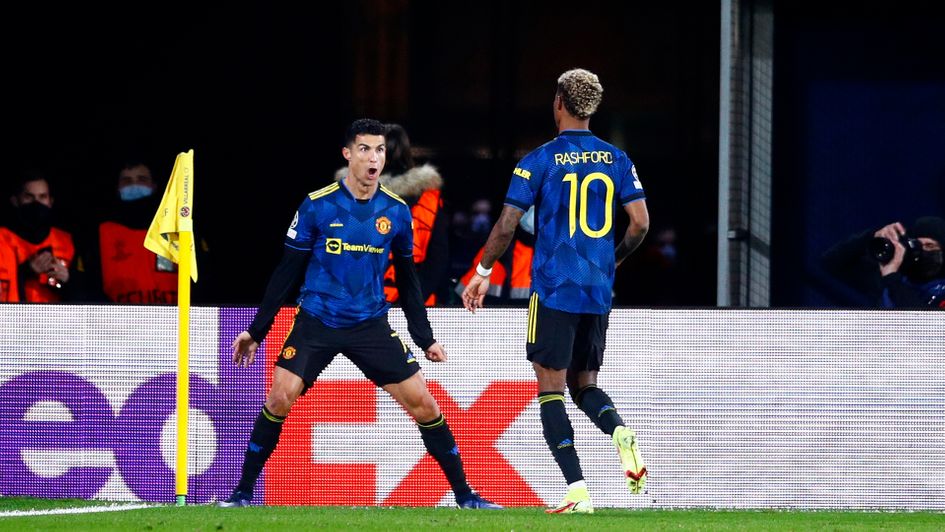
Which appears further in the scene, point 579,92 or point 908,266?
point 908,266

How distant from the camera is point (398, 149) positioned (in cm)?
1051

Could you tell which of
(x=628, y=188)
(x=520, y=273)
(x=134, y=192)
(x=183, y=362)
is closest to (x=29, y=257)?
(x=134, y=192)

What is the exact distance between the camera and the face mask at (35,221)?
38.2 feet

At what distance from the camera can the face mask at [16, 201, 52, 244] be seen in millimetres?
11648

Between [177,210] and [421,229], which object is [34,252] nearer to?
[421,229]

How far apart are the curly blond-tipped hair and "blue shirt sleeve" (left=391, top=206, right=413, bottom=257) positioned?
1.06 meters

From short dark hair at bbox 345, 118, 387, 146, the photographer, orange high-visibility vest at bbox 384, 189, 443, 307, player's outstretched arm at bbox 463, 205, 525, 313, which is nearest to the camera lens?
player's outstretched arm at bbox 463, 205, 525, 313

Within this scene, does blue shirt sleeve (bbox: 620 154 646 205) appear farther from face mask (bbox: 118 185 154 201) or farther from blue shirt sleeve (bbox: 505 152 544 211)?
face mask (bbox: 118 185 154 201)

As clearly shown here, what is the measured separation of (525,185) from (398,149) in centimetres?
272

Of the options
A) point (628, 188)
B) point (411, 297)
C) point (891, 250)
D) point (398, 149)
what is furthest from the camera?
point (891, 250)

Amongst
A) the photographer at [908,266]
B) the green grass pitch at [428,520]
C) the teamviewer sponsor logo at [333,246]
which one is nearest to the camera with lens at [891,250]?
the photographer at [908,266]

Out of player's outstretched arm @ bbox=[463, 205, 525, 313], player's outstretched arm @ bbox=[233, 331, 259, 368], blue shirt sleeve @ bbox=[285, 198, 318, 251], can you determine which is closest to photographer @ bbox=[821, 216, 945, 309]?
player's outstretched arm @ bbox=[463, 205, 525, 313]

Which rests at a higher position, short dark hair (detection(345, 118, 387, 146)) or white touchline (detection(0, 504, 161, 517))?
short dark hair (detection(345, 118, 387, 146))

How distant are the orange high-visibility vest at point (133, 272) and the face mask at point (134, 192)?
0.21m
